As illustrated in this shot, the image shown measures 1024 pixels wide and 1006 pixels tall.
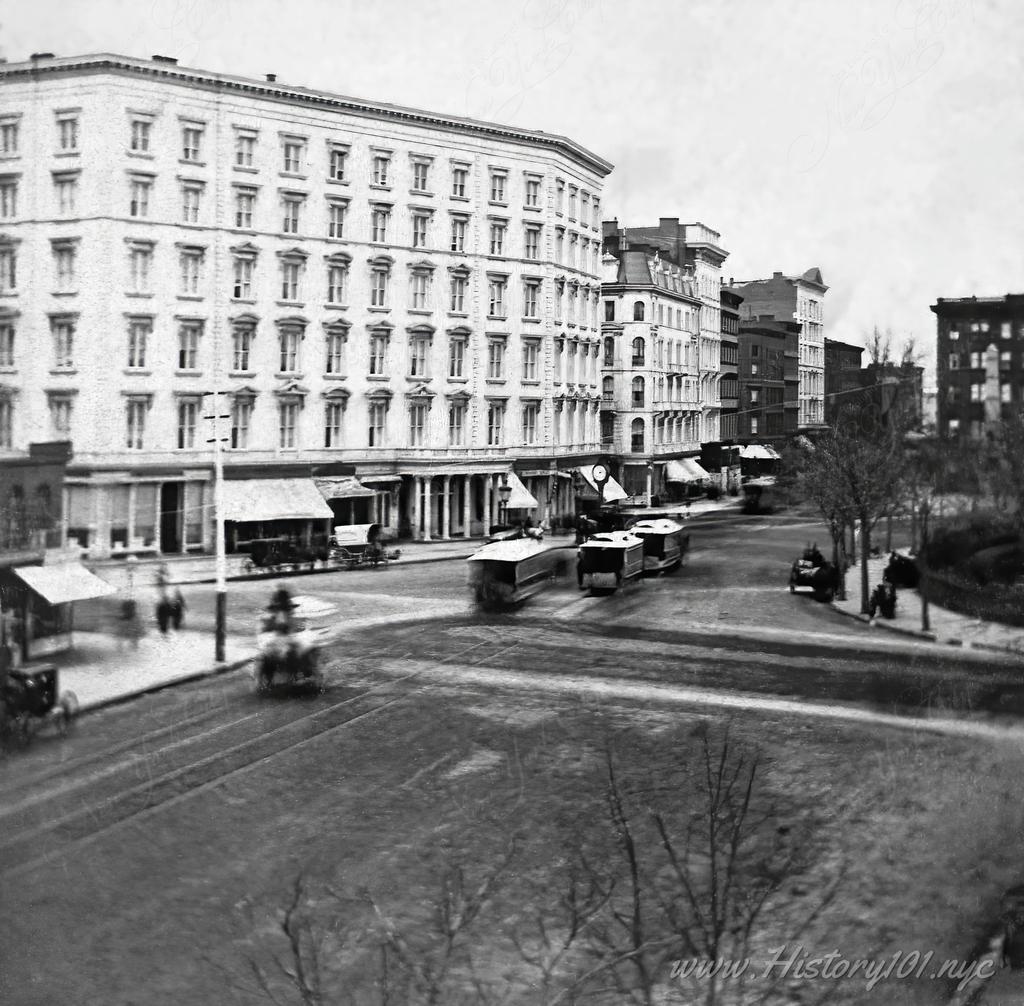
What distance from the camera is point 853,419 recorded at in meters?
6.23

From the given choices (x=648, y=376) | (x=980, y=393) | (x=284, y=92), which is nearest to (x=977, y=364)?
(x=980, y=393)

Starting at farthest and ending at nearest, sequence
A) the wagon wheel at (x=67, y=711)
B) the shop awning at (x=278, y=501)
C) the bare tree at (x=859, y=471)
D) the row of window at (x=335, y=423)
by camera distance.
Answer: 1. the bare tree at (x=859, y=471)
2. the wagon wheel at (x=67, y=711)
3. the shop awning at (x=278, y=501)
4. the row of window at (x=335, y=423)

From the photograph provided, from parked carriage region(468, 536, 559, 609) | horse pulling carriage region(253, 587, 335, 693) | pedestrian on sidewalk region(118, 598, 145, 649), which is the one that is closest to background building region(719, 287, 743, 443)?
parked carriage region(468, 536, 559, 609)

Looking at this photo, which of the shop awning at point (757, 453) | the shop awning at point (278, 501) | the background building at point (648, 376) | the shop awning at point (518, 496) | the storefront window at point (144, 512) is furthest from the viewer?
the shop awning at point (757, 453)

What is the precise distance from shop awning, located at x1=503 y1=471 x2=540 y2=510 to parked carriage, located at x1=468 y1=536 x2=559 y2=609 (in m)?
0.21

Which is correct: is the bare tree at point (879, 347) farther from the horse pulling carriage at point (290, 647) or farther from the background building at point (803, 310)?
the horse pulling carriage at point (290, 647)

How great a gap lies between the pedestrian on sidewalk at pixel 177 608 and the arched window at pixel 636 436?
2.65m

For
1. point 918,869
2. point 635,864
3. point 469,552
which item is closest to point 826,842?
point 918,869

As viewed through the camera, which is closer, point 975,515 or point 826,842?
point 826,842

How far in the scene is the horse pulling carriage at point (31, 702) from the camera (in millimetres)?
5641

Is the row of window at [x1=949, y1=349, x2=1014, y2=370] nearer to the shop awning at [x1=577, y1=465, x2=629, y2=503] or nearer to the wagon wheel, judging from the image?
the shop awning at [x1=577, y1=465, x2=629, y2=503]

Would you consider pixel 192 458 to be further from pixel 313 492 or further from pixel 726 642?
pixel 726 642

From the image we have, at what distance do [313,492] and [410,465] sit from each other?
1.97ft

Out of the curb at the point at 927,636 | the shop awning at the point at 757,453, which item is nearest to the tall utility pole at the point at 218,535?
the shop awning at the point at 757,453
